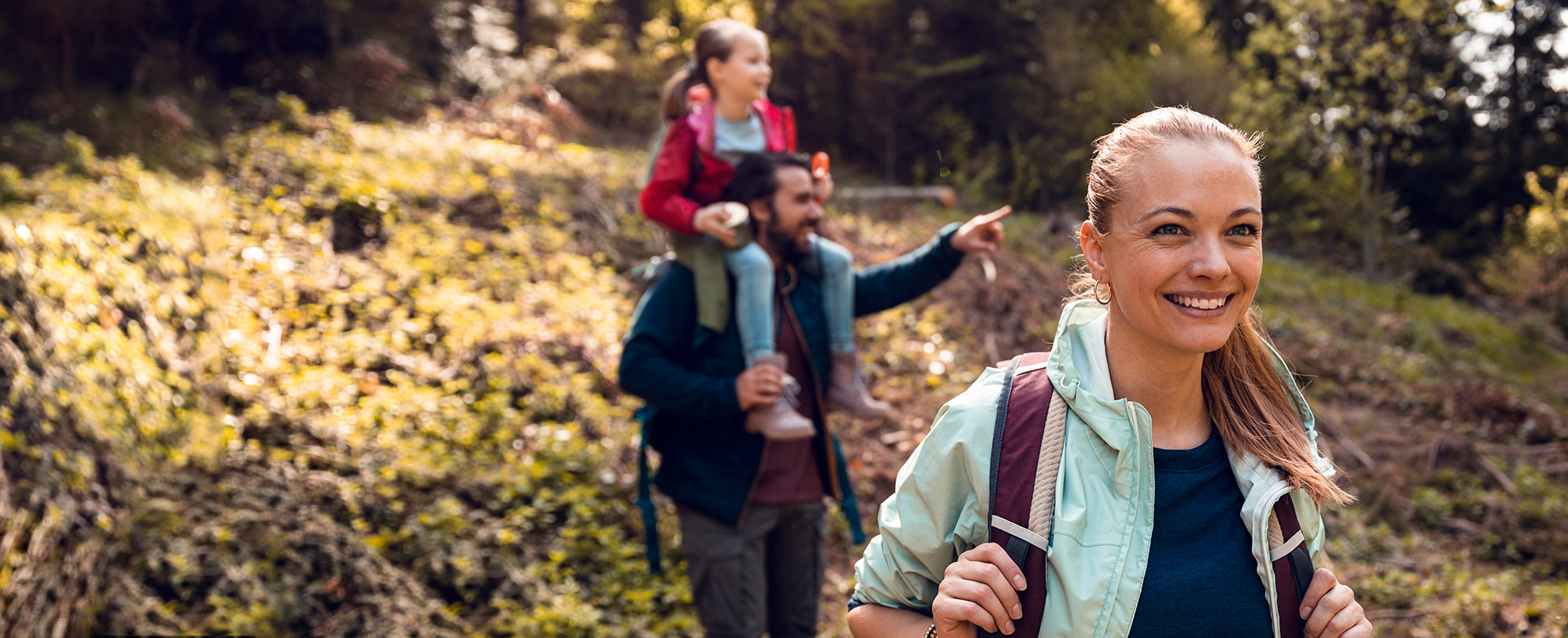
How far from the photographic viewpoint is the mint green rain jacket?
139 cm

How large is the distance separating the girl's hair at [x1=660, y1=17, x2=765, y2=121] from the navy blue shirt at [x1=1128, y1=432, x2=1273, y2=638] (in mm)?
2317

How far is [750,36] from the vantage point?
3406 mm

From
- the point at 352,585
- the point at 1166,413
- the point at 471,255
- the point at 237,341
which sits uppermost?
the point at 1166,413

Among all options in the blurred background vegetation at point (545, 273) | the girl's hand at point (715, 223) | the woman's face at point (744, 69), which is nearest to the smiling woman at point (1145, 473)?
the girl's hand at point (715, 223)

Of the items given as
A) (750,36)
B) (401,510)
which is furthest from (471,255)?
(750,36)

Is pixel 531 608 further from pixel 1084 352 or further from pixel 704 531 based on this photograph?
pixel 1084 352

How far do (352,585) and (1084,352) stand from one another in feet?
12.6

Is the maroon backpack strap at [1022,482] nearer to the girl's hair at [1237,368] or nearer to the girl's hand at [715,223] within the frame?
the girl's hair at [1237,368]

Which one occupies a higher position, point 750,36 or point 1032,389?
point 750,36

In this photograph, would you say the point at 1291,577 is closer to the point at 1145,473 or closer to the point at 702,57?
the point at 1145,473

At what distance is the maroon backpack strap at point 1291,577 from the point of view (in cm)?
144

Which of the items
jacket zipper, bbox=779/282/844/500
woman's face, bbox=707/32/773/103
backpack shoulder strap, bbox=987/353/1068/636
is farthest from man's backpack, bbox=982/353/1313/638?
woman's face, bbox=707/32/773/103

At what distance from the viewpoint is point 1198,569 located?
1.44 meters

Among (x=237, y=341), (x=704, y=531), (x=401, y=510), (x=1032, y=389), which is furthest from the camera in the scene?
(x=237, y=341)
